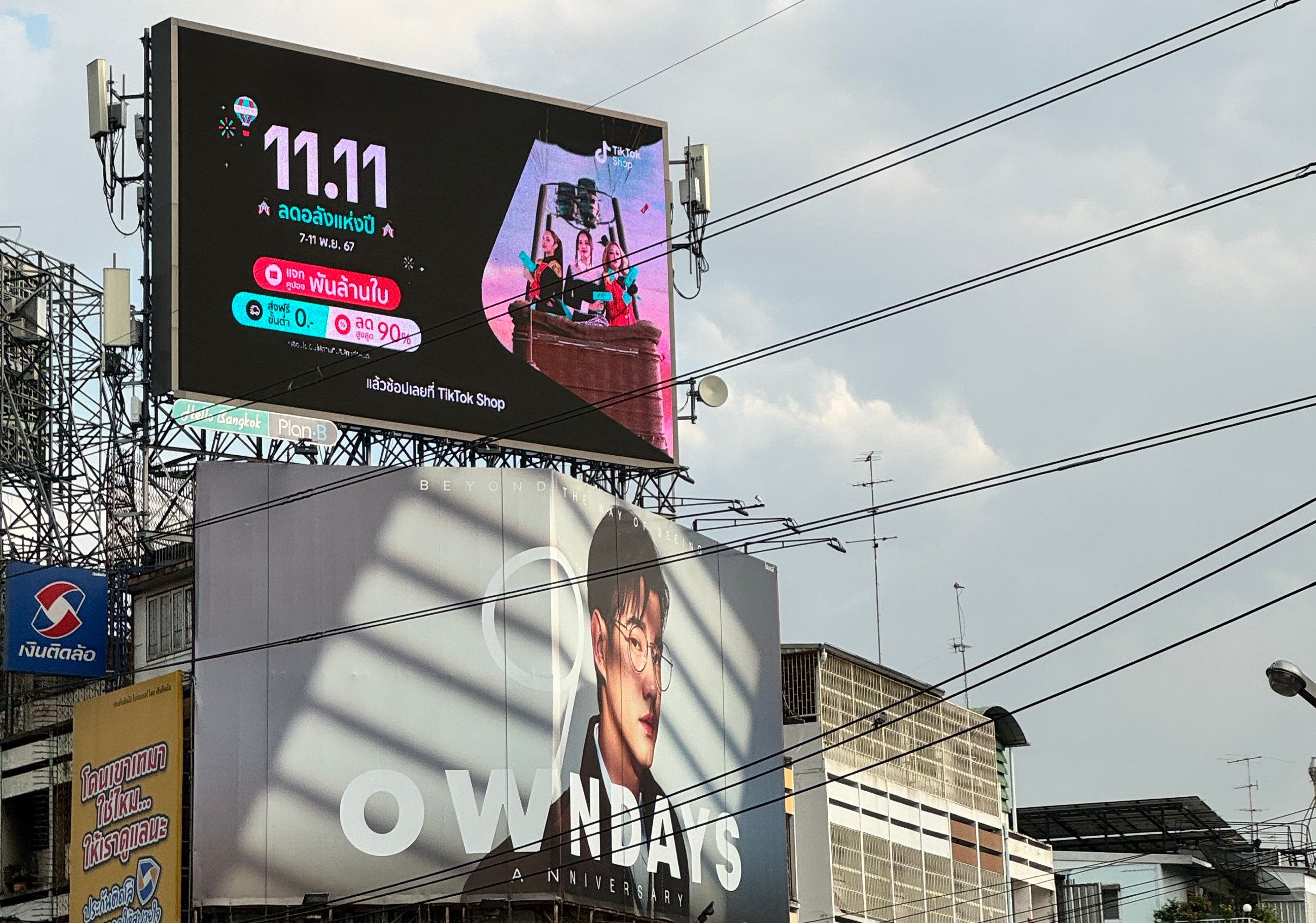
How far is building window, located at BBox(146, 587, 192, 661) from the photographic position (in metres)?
45.6

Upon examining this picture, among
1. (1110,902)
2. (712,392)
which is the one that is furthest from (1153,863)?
(712,392)

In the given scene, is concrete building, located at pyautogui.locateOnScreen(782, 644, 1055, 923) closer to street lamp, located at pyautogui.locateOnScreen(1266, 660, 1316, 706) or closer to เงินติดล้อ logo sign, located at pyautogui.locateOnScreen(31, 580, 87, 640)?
เงินติดล้อ logo sign, located at pyautogui.locateOnScreen(31, 580, 87, 640)

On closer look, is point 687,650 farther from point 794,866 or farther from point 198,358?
point 198,358

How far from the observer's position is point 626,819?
4688 cm

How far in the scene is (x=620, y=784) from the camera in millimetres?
46844

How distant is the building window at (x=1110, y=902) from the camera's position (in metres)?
68.6

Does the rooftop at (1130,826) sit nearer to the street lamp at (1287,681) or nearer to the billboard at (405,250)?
the billboard at (405,250)

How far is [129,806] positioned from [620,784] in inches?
415

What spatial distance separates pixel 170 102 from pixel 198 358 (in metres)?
5.62

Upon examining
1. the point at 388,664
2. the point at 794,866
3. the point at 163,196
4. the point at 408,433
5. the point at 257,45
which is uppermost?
the point at 257,45

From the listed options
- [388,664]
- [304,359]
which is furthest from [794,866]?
[304,359]

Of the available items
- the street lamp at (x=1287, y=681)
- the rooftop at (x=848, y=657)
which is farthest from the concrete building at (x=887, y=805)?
the street lamp at (x=1287, y=681)

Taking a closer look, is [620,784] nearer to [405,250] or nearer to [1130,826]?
[405,250]

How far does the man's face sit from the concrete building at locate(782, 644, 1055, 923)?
381 cm
